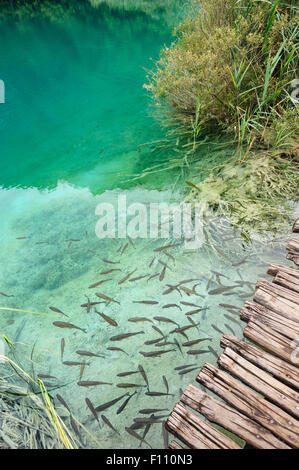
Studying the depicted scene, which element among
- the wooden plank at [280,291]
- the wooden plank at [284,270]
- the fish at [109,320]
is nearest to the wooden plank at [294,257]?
the wooden plank at [284,270]

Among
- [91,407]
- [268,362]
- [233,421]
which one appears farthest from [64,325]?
[268,362]

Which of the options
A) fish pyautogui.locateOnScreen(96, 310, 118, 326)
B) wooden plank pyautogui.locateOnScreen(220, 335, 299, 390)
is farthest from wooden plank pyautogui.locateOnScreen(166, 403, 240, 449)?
fish pyautogui.locateOnScreen(96, 310, 118, 326)

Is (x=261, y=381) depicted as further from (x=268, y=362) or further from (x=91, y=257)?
(x=91, y=257)

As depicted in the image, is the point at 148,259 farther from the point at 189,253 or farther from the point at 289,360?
the point at 289,360

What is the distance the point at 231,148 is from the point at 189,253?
1.99 metres

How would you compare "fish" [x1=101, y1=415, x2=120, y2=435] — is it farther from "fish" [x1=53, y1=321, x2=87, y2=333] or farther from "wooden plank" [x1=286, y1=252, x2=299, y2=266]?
"wooden plank" [x1=286, y1=252, x2=299, y2=266]

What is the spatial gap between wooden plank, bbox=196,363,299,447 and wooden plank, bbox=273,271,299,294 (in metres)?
0.87

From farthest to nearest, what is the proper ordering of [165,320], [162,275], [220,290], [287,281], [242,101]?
[242,101], [162,275], [220,290], [165,320], [287,281]

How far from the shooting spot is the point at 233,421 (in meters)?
1.57

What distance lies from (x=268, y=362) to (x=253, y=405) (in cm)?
29

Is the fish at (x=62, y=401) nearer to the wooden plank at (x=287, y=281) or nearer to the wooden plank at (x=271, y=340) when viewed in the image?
the wooden plank at (x=271, y=340)

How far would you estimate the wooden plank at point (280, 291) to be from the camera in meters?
2.08

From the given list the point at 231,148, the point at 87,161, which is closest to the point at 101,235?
the point at 87,161

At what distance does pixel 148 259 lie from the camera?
3.07m
